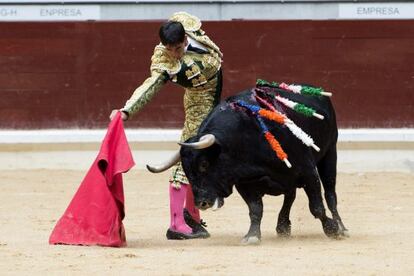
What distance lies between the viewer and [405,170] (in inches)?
364

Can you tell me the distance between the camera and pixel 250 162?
17.3 ft

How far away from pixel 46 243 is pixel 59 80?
4.37 m

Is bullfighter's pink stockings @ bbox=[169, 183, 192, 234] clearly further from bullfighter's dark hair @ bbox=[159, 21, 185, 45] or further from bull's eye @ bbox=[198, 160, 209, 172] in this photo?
bullfighter's dark hair @ bbox=[159, 21, 185, 45]

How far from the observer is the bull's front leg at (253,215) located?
5.27 meters

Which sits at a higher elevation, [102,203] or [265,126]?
[265,126]

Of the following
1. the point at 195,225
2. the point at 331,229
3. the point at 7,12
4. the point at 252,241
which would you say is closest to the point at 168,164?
the point at 252,241

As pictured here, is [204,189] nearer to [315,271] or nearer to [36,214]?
[315,271]

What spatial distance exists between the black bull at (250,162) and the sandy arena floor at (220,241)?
203 mm

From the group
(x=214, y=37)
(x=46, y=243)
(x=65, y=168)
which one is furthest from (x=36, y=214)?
(x=214, y=37)

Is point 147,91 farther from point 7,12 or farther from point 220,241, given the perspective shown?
point 7,12

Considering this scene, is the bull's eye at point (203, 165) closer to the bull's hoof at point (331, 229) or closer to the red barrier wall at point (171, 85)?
the bull's hoof at point (331, 229)

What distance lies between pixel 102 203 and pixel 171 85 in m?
4.26

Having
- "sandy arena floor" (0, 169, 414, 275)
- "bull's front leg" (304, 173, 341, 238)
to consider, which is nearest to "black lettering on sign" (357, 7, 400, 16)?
"sandy arena floor" (0, 169, 414, 275)

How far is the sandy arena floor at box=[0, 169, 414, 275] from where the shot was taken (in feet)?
14.8
